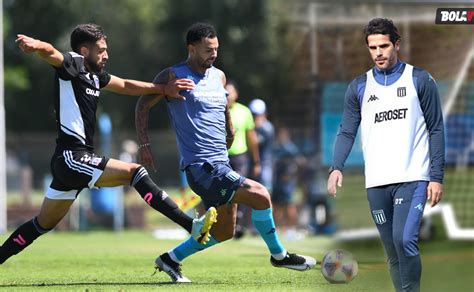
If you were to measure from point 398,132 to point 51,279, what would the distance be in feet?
11.5

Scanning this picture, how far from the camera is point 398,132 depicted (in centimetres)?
768

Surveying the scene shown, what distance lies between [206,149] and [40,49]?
167 centimetres

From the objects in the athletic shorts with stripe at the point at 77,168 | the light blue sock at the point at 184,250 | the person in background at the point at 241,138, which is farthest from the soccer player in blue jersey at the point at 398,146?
the person in background at the point at 241,138

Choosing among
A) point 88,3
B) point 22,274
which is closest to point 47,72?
point 88,3

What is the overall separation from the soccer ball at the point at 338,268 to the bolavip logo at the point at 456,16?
2176 millimetres

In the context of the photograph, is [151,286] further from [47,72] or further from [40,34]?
[47,72]

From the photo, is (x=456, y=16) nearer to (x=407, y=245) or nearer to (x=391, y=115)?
(x=391, y=115)

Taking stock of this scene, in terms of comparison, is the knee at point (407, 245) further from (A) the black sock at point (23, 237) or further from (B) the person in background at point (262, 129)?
(B) the person in background at point (262, 129)

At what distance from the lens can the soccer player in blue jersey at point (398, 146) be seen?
298 inches

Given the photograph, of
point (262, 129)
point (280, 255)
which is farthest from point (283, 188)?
point (280, 255)

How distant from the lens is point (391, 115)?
25.3 ft

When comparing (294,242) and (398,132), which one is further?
(294,242)

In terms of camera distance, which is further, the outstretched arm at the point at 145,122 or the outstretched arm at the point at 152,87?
the outstretched arm at the point at 145,122

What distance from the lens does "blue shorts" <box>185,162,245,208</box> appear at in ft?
29.7
